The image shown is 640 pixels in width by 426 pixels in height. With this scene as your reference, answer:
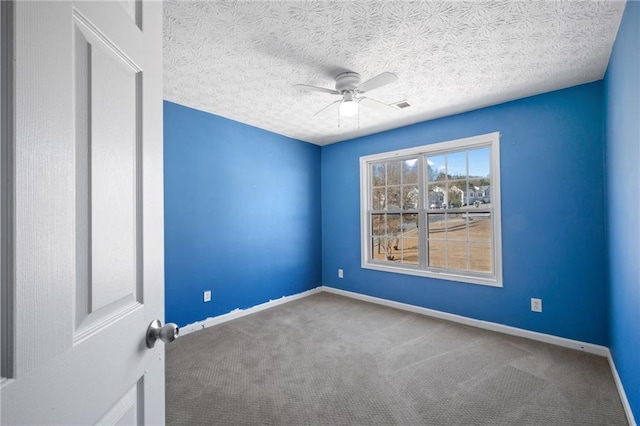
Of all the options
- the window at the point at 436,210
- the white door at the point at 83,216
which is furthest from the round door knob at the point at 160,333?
the window at the point at 436,210

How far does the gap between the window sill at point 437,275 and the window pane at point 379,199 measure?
867 millimetres

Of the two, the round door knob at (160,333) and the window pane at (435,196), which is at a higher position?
the window pane at (435,196)

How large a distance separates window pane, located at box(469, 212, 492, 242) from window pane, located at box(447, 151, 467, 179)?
505mm

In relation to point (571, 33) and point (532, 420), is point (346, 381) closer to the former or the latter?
point (532, 420)

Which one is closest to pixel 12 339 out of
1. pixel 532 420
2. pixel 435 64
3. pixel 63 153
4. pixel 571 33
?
pixel 63 153

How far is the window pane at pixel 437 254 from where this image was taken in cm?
368

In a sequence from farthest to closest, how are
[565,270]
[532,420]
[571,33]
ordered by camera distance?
[565,270]
[571,33]
[532,420]

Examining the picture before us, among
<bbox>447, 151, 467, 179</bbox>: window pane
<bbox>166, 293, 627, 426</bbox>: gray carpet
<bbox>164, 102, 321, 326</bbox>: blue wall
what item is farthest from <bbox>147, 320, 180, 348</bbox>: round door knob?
<bbox>447, 151, 467, 179</bbox>: window pane

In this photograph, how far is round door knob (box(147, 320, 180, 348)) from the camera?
79 cm

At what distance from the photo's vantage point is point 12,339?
0.40 m

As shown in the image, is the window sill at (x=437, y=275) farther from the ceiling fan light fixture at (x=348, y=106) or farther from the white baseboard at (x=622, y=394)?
the ceiling fan light fixture at (x=348, y=106)

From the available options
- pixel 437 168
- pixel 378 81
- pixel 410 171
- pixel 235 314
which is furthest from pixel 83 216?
pixel 410 171

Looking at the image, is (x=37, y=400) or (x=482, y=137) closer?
(x=37, y=400)

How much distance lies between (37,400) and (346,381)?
2149 mm
